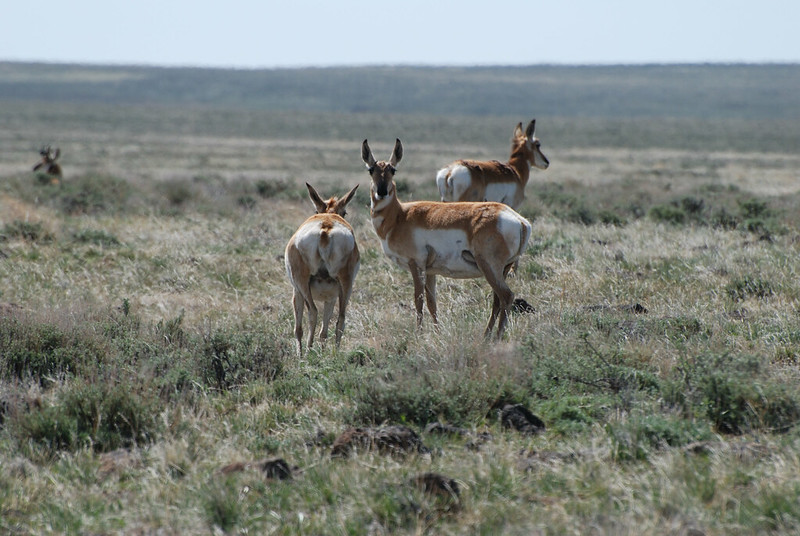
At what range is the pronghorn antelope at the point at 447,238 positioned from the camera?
24.1ft

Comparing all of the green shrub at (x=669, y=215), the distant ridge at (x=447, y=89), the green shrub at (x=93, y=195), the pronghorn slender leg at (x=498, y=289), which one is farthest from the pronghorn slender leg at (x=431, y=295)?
the distant ridge at (x=447, y=89)

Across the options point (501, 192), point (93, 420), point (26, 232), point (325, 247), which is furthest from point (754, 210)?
point (93, 420)

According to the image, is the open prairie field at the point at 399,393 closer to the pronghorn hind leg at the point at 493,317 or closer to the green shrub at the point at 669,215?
the pronghorn hind leg at the point at 493,317

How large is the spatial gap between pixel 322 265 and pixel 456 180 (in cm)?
457

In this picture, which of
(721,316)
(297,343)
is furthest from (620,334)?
(297,343)

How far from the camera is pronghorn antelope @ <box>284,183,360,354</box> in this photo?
710 cm

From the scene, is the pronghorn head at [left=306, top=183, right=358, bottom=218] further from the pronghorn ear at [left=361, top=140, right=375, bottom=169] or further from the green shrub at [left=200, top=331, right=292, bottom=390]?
the green shrub at [left=200, top=331, right=292, bottom=390]

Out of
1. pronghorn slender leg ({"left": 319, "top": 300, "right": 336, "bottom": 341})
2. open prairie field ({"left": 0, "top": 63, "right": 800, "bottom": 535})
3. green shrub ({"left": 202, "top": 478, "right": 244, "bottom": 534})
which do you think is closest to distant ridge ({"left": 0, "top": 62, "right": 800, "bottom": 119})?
open prairie field ({"left": 0, "top": 63, "right": 800, "bottom": 535})

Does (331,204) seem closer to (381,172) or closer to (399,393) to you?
(381,172)

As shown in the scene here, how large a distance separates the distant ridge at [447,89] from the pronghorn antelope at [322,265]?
12451 cm

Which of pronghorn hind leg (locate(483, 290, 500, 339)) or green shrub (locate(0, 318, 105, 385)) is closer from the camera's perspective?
green shrub (locate(0, 318, 105, 385))

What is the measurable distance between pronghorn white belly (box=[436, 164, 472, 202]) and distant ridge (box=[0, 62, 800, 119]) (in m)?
120

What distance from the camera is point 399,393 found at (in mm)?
5234

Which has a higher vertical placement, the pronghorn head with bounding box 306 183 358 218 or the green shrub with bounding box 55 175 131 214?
the pronghorn head with bounding box 306 183 358 218
